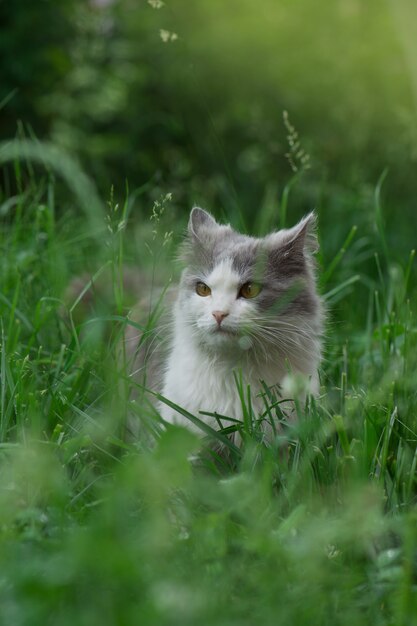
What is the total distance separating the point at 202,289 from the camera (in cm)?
254

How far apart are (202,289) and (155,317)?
28cm

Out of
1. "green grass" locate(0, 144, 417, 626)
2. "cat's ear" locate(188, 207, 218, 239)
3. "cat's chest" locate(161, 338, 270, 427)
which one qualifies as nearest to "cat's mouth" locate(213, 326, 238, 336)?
"cat's chest" locate(161, 338, 270, 427)

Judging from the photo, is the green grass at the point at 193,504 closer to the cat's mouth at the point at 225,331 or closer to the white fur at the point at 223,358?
the white fur at the point at 223,358

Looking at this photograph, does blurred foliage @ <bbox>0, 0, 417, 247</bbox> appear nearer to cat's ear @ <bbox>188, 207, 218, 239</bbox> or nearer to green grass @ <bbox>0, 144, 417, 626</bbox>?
cat's ear @ <bbox>188, 207, 218, 239</bbox>

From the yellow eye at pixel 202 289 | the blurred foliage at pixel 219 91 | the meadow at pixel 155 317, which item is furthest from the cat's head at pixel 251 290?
the blurred foliage at pixel 219 91

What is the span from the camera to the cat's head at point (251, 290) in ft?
7.76

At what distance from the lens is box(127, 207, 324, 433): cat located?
2.38m

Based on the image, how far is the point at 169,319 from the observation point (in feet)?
9.66

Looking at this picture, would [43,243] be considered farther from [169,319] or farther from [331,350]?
[331,350]

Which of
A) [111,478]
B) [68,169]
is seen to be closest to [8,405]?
[111,478]

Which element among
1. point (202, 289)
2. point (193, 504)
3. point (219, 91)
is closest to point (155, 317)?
point (202, 289)

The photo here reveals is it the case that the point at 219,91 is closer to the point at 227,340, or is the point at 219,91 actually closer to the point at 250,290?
the point at 250,290

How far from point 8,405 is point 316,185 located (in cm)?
Result: 319

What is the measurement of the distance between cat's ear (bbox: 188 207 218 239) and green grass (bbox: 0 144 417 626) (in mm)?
151
